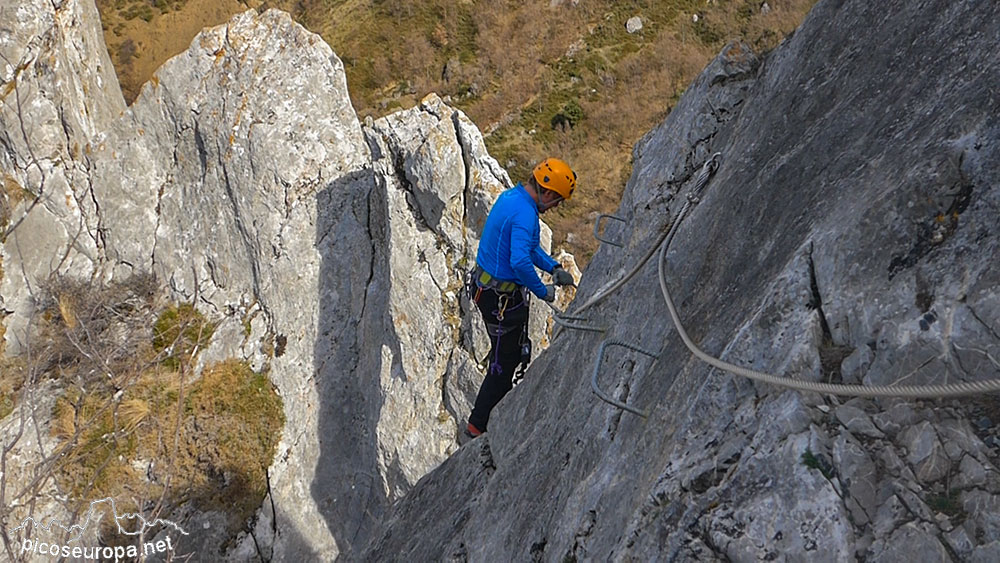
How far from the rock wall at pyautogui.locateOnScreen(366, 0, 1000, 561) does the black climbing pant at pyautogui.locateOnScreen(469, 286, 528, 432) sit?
3.05m

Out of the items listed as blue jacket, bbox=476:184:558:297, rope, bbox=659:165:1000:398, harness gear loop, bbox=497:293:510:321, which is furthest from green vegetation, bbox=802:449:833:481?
harness gear loop, bbox=497:293:510:321

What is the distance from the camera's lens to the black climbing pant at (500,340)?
7719mm

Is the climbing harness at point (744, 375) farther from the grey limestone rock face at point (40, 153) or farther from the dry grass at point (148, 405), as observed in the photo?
the grey limestone rock face at point (40, 153)

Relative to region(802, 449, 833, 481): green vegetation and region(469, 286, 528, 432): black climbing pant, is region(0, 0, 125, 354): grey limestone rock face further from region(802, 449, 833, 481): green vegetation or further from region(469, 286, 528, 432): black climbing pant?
region(802, 449, 833, 481): green vegetation

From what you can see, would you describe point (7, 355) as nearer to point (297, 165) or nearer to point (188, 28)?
point (297, 165)

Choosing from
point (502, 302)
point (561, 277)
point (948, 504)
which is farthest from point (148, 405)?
point (948, 504)

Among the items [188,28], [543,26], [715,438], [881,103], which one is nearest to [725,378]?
[715,438]

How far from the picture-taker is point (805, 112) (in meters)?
3.80

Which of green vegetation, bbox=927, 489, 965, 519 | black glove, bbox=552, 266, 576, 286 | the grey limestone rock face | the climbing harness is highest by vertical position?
the grey limestone rock face

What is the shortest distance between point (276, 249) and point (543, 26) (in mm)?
18093

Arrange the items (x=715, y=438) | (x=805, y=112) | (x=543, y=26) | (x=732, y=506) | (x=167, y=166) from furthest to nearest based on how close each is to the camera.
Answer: (x=543, y=26), (x=167, y=166), (x=805, y=112), (x=715, y=438), (x=732, y=506)

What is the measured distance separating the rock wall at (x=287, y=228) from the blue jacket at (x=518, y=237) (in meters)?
3.74

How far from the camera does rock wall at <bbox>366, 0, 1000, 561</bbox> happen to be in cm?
231

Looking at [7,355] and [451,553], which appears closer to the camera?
[451,553]
